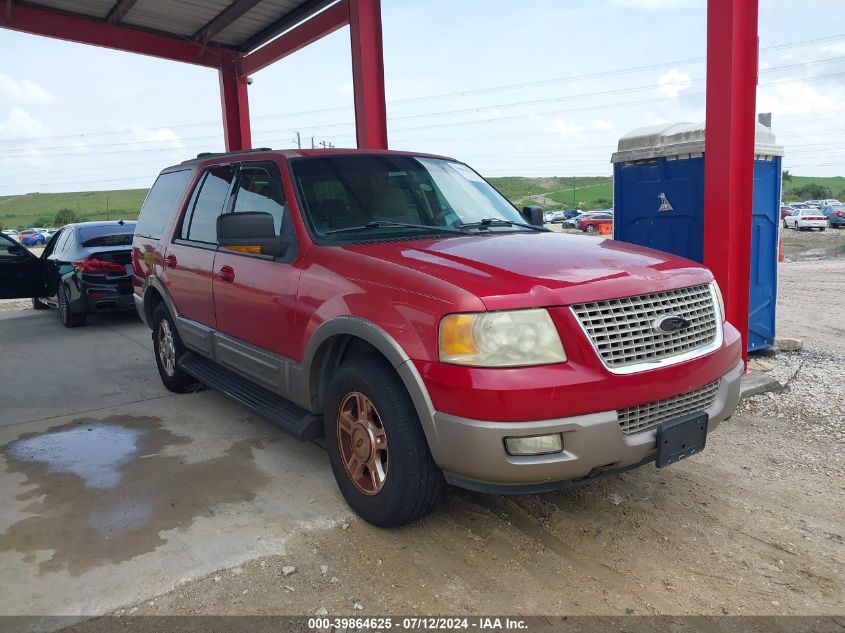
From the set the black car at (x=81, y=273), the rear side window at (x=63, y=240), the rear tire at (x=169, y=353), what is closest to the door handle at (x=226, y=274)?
the rear tire at (x=169, y=353)

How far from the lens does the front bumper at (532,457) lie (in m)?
2.62

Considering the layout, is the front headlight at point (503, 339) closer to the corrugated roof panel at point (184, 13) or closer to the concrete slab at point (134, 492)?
the concrete slab at point (134, 492)

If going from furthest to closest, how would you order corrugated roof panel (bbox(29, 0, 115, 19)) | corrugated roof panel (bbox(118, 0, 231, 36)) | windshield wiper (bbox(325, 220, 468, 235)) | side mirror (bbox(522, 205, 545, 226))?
corrugated roof panel (bbox(118, 0, 231, 36)) → corrugated roof panel (bbox(29, 0, 115, 19)) → side mirror (bbox(522, 205, 545, 226)) → windshield wiper (bbox(325, 220, 468, 235))

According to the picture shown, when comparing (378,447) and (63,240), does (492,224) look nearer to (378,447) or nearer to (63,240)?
(378,447)

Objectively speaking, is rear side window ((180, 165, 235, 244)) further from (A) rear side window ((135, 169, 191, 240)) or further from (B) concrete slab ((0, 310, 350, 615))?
(B) concrete slab ((0, 310, 350, 615))

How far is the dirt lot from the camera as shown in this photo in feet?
8.77

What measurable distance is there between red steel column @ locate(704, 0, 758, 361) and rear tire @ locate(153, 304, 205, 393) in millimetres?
4256

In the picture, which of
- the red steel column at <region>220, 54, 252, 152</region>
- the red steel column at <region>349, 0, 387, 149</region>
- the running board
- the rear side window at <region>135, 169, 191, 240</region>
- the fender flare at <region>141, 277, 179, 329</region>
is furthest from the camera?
the red steel column at <region>220, 54, 252, 152</region>

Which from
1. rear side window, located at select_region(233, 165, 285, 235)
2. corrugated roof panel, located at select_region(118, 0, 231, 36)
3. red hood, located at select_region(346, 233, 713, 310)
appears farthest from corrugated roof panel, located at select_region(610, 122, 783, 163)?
corrugated roof panel, located at select_region(118, 0, 231, 36)

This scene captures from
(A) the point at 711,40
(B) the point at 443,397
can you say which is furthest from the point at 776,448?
(A) the point at 711,40

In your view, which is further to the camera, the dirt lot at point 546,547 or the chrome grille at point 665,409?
the chrome grille at point 665,409

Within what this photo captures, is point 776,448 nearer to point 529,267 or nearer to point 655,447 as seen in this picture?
point 655,447

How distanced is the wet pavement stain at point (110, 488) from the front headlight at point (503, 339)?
1.69 metres

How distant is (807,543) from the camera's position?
3080mm
